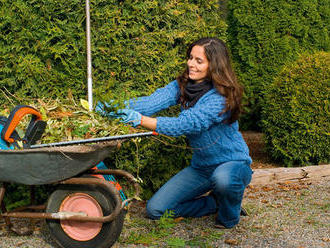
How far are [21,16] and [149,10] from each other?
101 centimetres

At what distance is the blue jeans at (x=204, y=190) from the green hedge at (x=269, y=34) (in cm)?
258

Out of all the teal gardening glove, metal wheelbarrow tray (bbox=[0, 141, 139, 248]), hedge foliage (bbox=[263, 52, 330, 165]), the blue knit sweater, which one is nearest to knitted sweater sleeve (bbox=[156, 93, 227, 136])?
the blue knit sweater

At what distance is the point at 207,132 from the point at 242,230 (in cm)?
75

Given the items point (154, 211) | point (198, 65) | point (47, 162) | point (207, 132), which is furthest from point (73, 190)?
point (198, 65)

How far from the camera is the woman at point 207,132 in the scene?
110 inches

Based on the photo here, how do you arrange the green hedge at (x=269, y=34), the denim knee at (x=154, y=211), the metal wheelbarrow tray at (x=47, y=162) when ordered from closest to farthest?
the metal wheelbarrow tray at (x=47, y=162), the denim knee at (x=154, y=211), the green hedge at (x=269, y=34)

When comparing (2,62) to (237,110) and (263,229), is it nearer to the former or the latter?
(237,110)

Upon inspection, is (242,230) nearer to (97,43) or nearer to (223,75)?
(223,75)

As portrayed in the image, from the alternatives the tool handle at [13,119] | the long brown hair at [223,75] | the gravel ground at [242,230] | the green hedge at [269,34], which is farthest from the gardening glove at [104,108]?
the green hedge at [269,34]

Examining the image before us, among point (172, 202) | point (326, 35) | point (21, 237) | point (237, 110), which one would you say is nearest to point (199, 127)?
point (237, 110)

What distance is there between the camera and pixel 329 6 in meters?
5.89

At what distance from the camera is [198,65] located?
294cm

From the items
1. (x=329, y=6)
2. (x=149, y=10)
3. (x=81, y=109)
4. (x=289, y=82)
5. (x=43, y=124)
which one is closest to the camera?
(x=43, y=124)

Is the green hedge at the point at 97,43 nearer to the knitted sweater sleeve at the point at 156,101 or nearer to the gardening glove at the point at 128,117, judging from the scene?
the knitted sweater sleeve at the point at 156,101
